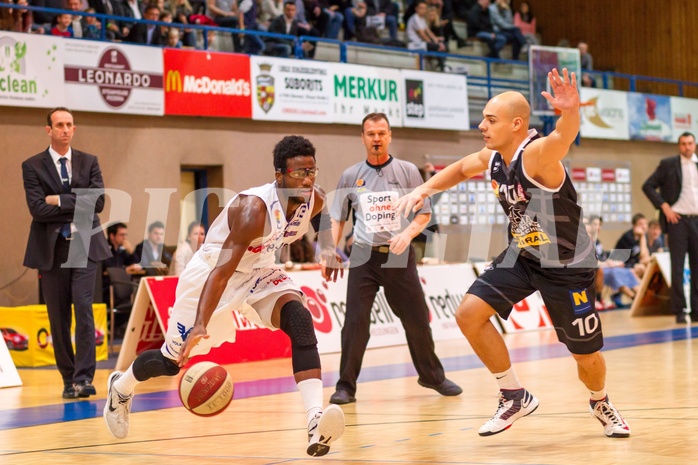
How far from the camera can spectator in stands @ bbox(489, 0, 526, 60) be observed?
24828mm

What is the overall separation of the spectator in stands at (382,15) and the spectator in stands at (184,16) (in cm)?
467

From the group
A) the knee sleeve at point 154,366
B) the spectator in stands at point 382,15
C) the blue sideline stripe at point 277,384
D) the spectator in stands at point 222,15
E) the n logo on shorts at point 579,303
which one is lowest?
the blue sideline stripe at point 277,384

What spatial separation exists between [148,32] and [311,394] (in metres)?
12.1

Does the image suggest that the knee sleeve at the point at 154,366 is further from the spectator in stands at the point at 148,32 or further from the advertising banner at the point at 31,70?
the spectator in stands at the point at 148,32

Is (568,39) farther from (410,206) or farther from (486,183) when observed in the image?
(410,206)

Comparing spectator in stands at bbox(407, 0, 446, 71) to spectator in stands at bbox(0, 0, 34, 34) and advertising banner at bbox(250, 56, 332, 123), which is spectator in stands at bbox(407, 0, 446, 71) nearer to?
advertising banner at bbox(250, 56, 332, 123)

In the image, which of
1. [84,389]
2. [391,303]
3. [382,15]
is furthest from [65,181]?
[382,15]

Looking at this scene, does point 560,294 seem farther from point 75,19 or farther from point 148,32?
point 148,32

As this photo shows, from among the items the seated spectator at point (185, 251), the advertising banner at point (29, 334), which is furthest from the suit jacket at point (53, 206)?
the seated spectator at point (185, 251)

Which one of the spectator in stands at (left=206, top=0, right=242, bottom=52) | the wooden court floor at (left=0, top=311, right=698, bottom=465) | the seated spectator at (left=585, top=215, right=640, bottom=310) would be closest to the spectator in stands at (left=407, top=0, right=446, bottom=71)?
the spectator in stands at (left=206, top=0, right=242, bottom=52)

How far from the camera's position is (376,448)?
242 inches

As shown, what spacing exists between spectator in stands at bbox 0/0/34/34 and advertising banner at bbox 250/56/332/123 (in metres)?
3.79

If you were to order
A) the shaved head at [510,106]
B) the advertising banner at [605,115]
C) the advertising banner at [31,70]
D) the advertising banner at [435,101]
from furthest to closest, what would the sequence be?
the advertising banner at [605,115] → the advertising banner at [435,101] → the advertising banner at [31,70] → the shaved head at [510,106]

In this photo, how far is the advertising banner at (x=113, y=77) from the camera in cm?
1485
